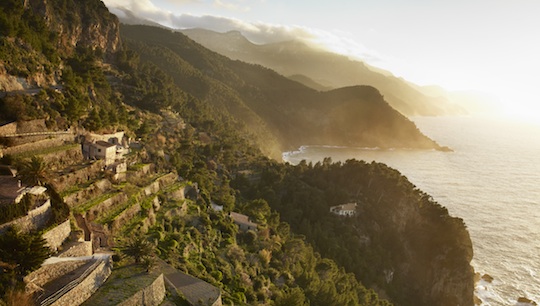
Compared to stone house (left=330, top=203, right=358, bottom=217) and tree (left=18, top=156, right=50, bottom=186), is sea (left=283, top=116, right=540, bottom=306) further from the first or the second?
tree (left=18, top=156, right=50, bottom=186)

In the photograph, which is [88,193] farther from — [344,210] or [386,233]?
[386,233]

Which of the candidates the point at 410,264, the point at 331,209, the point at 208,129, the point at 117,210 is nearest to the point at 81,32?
the point at 208,129

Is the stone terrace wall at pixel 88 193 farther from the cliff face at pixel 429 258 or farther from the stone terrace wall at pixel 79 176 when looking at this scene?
the cliff face at pixel 429 258

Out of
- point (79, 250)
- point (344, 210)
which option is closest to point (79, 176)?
point (79, 250)

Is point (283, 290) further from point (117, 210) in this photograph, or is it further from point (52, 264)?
point (52, 264)

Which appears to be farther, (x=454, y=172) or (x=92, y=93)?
(x=454, y=172)
